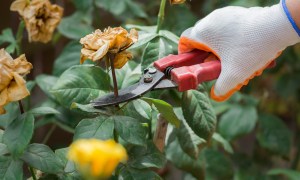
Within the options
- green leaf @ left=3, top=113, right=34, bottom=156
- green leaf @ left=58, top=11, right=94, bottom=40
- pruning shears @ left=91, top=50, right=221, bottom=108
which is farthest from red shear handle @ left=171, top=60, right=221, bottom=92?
green leaf @ left=58, top=11, right=94, bottom=40

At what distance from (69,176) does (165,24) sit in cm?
67

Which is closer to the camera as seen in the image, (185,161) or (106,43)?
(106,43)

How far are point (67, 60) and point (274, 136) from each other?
23.1 inches

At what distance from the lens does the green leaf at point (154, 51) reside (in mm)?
846

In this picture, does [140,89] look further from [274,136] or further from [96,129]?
[274,136]

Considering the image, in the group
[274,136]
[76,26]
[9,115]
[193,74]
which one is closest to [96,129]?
[193,74]

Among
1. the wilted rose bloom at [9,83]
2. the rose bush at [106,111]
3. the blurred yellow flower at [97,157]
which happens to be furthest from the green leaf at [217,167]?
the blurred yellow flower at [97,157]

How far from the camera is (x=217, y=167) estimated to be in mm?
1264

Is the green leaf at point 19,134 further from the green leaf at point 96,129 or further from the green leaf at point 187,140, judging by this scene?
the green leaf at point 187,140

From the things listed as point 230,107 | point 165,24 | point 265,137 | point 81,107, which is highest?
point 81,107

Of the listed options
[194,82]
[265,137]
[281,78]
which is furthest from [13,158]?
[281,78]

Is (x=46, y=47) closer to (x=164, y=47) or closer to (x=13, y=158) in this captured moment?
(x=164, y=47)

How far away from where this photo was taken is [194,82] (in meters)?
0.72

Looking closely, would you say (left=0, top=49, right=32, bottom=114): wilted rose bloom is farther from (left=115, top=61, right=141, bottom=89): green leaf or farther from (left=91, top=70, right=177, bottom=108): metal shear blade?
(left=115, top=61, right=141, bottom=89): green leaf
